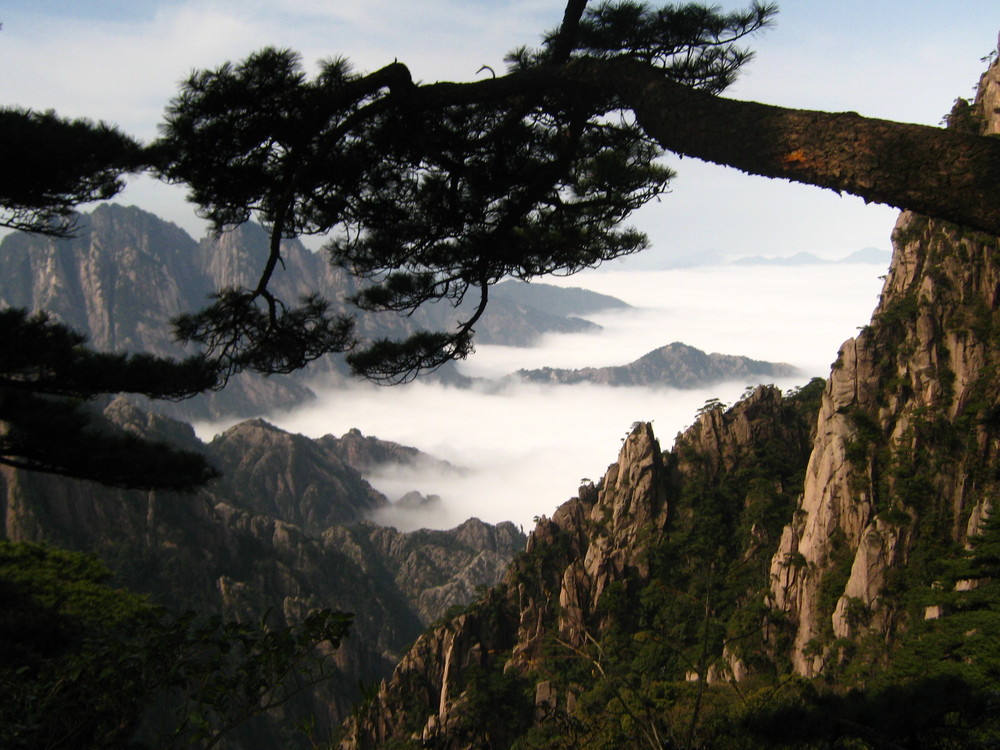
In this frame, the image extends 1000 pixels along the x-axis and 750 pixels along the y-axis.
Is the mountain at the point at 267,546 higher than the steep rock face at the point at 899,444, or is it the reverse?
the steep rock face at the point at 899,444

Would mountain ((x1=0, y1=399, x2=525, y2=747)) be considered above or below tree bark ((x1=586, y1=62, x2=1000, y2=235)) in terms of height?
below

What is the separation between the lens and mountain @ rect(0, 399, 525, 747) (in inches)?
2625

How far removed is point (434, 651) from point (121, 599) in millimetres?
32859

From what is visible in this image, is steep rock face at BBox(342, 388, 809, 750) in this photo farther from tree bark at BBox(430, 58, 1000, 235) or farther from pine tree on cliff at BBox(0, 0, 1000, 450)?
tree bark at BBox(430, 58, 1000, 235)

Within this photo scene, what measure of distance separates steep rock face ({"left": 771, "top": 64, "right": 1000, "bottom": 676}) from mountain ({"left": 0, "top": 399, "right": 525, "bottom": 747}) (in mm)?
25242

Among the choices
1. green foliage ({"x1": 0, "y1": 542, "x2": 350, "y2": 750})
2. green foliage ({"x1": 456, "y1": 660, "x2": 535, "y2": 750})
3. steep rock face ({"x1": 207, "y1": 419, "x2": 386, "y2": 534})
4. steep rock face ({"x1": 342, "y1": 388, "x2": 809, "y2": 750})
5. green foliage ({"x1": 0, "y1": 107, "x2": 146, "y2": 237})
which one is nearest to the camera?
green foliage ({"x1": 0, "y1": 542, "x2": 350, "y2": 750})

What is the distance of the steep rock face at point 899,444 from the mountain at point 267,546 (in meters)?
25.2

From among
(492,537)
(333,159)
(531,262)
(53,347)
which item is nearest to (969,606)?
(531,262)

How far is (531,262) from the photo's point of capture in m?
5.63

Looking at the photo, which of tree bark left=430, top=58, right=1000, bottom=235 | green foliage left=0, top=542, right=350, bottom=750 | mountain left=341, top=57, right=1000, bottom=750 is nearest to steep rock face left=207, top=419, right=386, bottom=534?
mountain left=341, top=57, right=1000, bottom=750

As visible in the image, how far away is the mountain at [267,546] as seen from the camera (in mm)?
66688

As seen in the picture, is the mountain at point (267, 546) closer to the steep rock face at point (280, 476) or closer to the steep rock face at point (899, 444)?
the steep rock face at point (280, 476)

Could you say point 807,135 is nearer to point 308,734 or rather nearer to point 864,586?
point 308,734

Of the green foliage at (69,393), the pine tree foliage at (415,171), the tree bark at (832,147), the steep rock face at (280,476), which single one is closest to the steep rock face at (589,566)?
the green foliage at (69,393)
